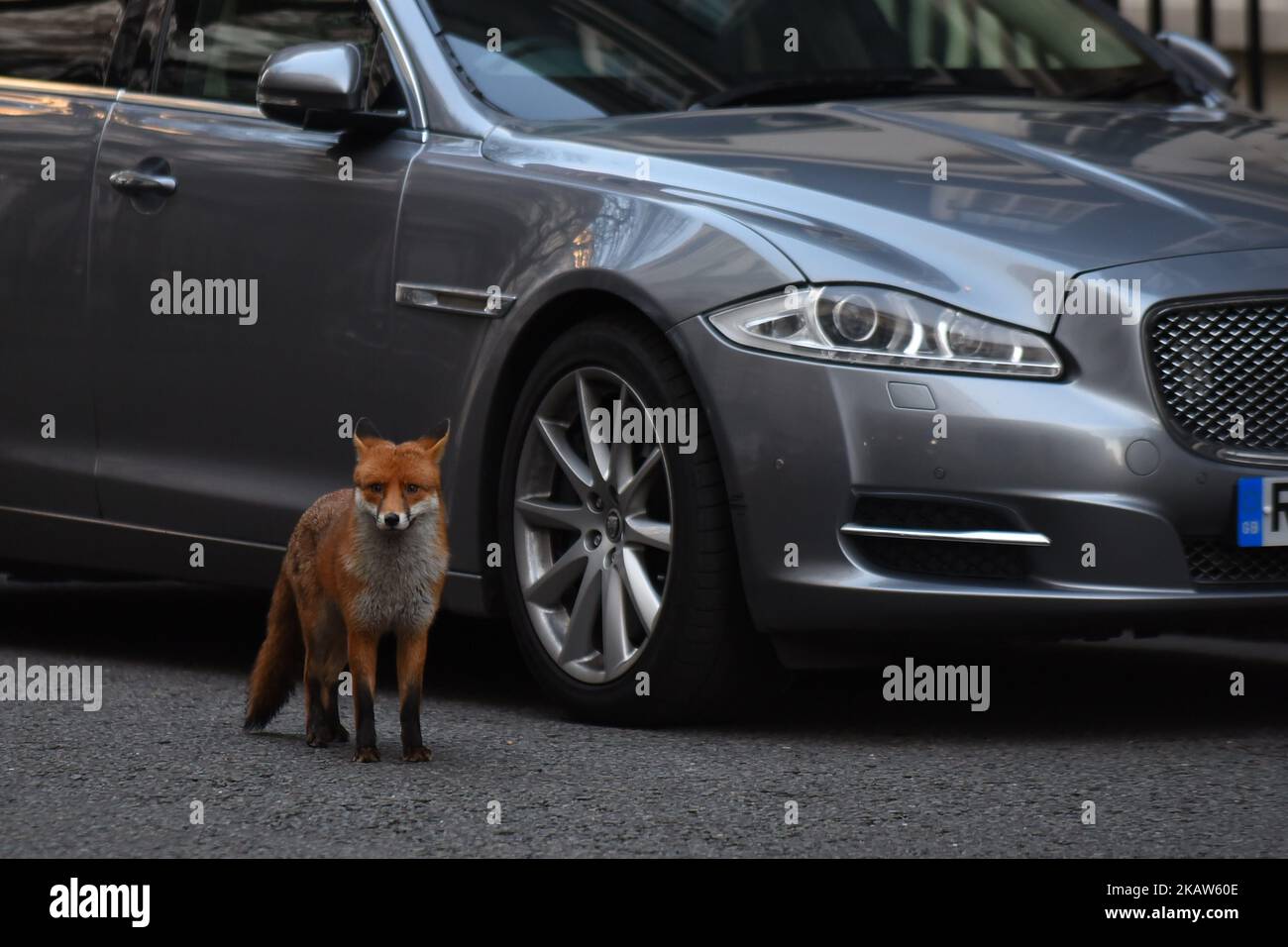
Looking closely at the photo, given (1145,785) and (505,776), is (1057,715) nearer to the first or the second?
(1145,785)

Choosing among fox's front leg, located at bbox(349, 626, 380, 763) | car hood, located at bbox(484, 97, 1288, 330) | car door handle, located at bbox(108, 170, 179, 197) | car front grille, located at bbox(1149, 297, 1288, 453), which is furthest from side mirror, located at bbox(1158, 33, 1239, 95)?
fox's front leg, located at bbox(349, 626, 380, 763)

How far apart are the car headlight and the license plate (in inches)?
16.9

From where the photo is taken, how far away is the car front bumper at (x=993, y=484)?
4.84 metres

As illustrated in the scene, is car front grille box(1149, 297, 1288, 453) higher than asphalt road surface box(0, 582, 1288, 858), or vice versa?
car front grille box(1149, 297, 1288, 453)

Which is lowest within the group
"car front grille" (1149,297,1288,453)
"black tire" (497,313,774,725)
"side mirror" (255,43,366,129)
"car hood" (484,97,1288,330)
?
"black tire" (497,313,774,725)

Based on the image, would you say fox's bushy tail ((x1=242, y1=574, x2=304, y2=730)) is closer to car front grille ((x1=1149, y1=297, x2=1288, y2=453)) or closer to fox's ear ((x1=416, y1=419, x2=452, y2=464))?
fox's ear ((x1=416, y1=419, x2=452, y2=464))

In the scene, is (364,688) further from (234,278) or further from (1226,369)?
(1226,369)

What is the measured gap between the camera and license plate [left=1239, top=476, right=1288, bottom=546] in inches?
193

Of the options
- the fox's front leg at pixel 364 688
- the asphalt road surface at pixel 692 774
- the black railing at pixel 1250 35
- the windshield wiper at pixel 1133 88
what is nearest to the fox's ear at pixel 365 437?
the fox's front leg at pixel 364 688

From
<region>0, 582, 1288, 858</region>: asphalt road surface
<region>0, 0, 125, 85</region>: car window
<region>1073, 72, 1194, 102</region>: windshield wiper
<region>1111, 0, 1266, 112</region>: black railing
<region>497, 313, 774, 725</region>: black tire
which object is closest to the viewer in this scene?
<region>0, 582, 1288, 858</region>: asphalt road surface

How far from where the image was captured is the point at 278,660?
5348 millimetres

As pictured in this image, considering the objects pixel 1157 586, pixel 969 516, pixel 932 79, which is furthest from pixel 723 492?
pixel 932 79

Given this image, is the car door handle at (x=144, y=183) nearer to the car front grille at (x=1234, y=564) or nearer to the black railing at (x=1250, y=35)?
the car front grille at (x=1234, y=564)

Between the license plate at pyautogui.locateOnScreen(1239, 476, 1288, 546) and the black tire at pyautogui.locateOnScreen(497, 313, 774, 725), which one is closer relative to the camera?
the license plate at pyautogui.locateOnScreen(1239, 476, 1288, 546)
